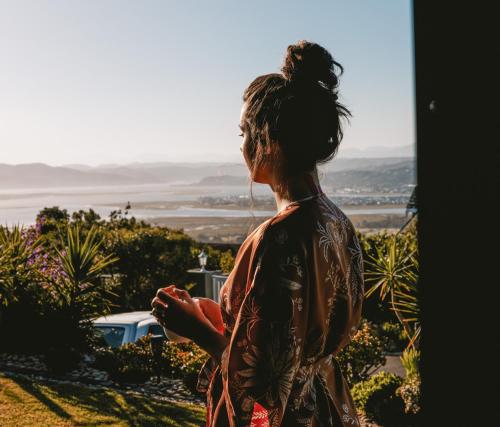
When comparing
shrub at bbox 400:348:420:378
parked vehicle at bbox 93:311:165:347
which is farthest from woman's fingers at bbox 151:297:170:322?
parked vehicle at bbox 93:311:165:347

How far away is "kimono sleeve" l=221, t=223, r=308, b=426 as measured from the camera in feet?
4.54

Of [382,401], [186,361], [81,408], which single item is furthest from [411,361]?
[81,408]

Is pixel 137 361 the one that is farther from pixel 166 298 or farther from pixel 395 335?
pixel 166 298

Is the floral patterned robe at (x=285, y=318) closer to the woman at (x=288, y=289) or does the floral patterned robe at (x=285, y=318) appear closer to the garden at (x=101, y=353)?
the woman at (x=288, y=289)

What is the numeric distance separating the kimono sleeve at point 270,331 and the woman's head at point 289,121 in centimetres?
24

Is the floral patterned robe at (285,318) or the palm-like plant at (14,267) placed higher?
the floral patterned robe at (285,318)

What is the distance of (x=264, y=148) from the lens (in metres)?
1.57

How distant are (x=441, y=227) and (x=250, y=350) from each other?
0.66 meters

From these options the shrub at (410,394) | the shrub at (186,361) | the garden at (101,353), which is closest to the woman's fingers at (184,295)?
the garden at (101,353)

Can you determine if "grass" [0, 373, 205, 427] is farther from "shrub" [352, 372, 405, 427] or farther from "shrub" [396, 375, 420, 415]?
"shrub" [396, 375, 420, 415]

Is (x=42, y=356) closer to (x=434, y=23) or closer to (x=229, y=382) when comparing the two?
(x=229, y=382)

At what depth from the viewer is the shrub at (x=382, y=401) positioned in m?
5.96

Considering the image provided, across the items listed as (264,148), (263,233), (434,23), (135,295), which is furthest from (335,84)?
(135,295)

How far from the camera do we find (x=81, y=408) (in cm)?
589
